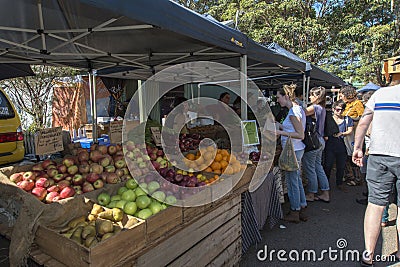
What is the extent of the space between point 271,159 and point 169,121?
161 cm

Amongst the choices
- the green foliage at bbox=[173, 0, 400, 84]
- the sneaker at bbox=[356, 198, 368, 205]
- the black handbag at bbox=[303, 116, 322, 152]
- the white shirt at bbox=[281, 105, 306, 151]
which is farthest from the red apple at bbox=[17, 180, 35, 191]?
the green foliage at bbox=[173, 0, 400, 84]

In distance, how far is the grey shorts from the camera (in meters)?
2.39

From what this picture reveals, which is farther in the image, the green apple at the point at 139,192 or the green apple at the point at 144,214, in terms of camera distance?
the green apple at the point at 139,192

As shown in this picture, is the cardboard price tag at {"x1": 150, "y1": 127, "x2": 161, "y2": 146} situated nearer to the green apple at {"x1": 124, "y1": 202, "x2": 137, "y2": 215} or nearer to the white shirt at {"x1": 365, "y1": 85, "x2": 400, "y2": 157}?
the green apple at {"x1": 124, "y1": 202, "x2": 137, "y2": 215}

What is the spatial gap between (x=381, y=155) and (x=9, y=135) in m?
5.49

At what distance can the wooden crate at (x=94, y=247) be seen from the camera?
133 centimetres

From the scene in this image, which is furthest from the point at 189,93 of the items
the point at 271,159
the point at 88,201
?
the point at 88,201

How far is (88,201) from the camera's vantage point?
71.3 inches

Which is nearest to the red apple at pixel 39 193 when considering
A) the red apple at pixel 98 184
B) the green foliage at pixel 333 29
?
the red apple at pixel 98 184

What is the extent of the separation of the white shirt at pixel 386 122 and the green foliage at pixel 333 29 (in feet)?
34.4

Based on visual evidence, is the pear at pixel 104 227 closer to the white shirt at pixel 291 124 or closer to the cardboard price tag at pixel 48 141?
the cardboard price tag at pixel 48 141

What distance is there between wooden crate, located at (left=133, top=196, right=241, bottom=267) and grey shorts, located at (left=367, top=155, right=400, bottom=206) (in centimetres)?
125

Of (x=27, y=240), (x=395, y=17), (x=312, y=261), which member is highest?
(x=395, y=17)

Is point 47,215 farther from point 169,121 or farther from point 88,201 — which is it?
point 169,121
